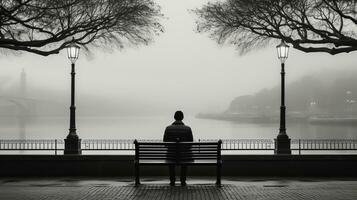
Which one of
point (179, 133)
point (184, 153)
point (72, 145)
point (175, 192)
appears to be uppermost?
point (179, 133)

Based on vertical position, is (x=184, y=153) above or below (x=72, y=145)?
above

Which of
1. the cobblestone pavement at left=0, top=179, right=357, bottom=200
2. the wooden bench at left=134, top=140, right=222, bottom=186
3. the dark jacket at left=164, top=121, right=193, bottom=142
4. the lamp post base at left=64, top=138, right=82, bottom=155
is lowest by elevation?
Result: the cobblestone pavement at left=0, top=179, right=357, bottom=200

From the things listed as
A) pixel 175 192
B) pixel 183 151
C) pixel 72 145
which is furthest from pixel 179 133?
pixel 72 145

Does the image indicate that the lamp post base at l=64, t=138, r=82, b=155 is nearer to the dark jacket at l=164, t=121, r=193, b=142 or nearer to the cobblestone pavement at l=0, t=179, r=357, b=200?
the cobblestone pavement at l=0, t=179, r=357, b=200

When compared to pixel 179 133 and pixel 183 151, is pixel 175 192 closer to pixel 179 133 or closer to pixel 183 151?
pixel 183 151

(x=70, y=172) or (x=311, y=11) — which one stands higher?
(x=311, y=11)

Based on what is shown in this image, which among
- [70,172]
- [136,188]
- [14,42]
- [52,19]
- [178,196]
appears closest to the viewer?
[178,196]

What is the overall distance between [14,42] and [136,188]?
45.1ft

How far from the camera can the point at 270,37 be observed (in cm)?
2916

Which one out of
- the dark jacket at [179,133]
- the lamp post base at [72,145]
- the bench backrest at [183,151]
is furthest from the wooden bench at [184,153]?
the lamp post base at [72,145]

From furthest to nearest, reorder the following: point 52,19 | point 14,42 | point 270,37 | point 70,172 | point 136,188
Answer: point 270,37, point 52,19, point 14,42, point 70,172, point 136,188

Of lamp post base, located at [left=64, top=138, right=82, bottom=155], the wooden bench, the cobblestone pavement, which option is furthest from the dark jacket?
lamp post base, located at [left=64, top=138, right=82, bottom=155]

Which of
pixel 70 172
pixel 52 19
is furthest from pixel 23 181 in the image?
pixel 52 19

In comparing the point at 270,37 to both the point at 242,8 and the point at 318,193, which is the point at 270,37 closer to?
the point at 242,8
